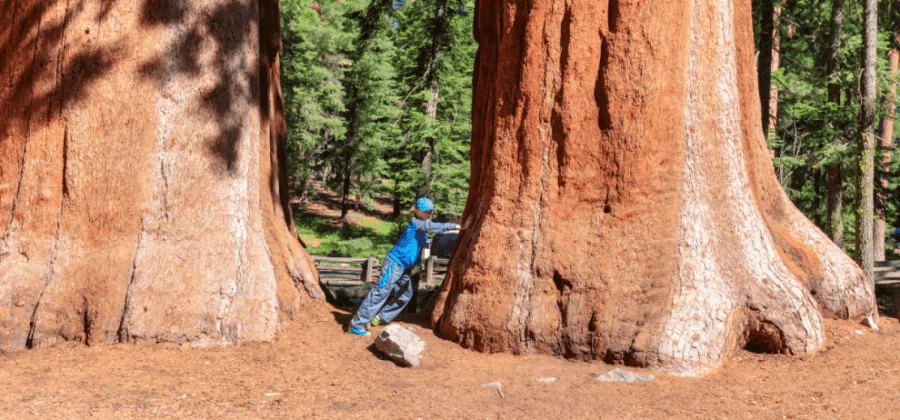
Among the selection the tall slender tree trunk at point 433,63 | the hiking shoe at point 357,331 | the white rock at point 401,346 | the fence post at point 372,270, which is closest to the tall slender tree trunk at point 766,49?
the tall slender tree trunk at point 433,63

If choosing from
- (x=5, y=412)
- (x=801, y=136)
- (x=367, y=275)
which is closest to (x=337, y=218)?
(x=367, y=275)

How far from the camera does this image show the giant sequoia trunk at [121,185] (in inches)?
240

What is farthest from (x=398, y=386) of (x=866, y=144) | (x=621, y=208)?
(x=866, y=144)

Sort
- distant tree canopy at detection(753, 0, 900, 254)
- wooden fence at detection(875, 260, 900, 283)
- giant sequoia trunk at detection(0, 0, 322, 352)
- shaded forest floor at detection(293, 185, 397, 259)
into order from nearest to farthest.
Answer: giant sequoia trunk at detection(0, 0, 322, 352) < wooden fence at detection(875, 260, 900, 283) < distant tree canopy at detection(753, 0, 900, 254) < shaded forest floor at detection(293, 185, 397, 259)

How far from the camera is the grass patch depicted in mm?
23578

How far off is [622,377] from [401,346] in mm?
1847

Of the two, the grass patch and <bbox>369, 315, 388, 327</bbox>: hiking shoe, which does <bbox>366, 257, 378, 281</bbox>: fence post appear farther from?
<bbox>369, 315, 388, 327</bbox>: hiking shoe

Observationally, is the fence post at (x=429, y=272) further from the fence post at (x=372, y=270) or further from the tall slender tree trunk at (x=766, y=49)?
the tall slender tree trunk at (x=766, y=49)

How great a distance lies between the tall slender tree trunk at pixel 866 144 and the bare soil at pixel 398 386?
3520mm

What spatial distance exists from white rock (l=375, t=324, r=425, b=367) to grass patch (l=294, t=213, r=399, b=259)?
15.7 m

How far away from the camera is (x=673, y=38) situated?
20.6 feet

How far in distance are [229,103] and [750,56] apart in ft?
19.1

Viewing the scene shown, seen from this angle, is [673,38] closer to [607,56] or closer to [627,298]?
[607,56]

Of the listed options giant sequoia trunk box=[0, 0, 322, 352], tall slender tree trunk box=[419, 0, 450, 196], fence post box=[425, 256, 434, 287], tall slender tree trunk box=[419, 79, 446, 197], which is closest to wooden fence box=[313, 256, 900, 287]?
fence post box=[425, 256, 434, 287]
